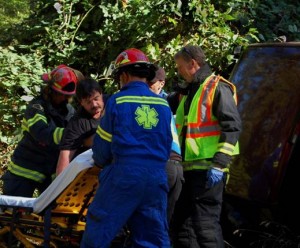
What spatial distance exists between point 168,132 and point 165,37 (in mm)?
3634

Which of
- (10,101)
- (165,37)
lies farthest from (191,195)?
(10,101)

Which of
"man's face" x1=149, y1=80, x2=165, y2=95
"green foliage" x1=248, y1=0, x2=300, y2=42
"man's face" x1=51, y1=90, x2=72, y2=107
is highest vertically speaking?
"green foliage" x1=248, y1=0, x2=300, y2=42

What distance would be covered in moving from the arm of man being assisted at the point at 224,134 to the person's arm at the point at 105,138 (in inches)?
33.4

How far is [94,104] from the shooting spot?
13.7ft

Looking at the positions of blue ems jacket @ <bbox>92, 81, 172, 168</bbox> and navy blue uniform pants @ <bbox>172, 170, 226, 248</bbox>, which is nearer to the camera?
blue ems jacket @ <bbox>92, 81, 172, 168</bbox>

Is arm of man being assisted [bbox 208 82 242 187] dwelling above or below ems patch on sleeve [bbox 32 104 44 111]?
above

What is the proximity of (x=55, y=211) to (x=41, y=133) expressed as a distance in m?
0.69

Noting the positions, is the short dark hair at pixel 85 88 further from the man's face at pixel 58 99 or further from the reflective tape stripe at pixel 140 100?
the reflective tape stripe at pixel 140 100

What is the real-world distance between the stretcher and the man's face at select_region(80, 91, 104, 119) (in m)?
0.50

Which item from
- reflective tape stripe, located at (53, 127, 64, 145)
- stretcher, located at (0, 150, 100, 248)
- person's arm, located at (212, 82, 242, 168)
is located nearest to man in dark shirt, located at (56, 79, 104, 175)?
reflective tape stripe, located at (53, 127, 64, 145)

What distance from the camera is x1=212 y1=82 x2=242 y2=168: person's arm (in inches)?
154

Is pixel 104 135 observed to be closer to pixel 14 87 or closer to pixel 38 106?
pixel 38 106

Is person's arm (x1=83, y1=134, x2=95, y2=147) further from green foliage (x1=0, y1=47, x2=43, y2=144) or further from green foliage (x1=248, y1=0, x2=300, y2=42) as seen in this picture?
green foliage (x1=248, y1=0, x2=300, y2=42)

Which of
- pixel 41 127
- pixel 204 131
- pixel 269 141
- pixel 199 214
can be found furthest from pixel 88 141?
pixel 269 141
